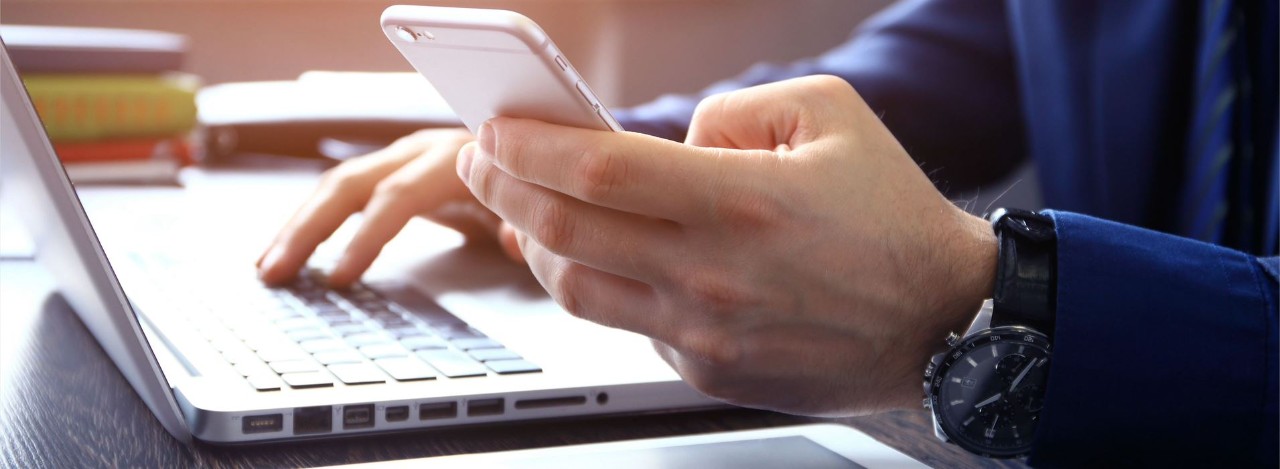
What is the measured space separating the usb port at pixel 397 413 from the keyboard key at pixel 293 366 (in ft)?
0.15

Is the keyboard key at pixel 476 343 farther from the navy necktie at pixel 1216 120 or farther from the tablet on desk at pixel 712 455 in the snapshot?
the navy necktie at pixel 1216 120

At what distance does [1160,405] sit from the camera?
1.43 ft

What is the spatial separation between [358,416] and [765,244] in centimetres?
16

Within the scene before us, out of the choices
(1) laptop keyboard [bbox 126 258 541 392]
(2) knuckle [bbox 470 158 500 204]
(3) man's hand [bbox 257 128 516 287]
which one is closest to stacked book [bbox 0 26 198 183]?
(3) man's hand [bbox 257 128 516 287]

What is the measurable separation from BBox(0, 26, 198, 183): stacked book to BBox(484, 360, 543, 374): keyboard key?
0.86m

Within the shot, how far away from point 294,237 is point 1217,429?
49cm

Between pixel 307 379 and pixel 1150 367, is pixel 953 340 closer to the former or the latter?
pixel 1150 367

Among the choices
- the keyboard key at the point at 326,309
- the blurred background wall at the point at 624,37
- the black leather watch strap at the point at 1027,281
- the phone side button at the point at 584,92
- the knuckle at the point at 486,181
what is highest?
the phone side button at the point at 584,92

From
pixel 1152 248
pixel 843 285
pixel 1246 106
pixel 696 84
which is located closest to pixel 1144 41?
pixel 1246 106

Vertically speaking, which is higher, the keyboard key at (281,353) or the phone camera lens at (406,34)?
the phone camera lens at (406,34)

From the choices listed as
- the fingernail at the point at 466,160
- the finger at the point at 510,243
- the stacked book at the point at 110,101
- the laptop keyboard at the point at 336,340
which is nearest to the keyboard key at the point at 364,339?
the laptop keyboard at the point at 336,340

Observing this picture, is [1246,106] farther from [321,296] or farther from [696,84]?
[696,84]

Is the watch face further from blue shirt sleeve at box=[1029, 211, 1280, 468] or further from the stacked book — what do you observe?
the stacked book

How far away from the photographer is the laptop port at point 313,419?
0.42 m
